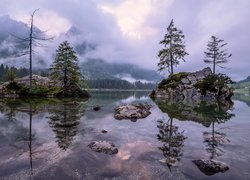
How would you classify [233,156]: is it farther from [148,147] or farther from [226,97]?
[226,97]

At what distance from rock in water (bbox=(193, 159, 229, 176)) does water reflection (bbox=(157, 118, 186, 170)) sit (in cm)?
104

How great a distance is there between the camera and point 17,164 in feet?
29.7

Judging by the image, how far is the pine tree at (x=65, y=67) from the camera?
5653 cm

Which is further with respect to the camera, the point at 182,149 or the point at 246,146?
the point at 246,146

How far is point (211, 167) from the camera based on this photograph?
8.86m

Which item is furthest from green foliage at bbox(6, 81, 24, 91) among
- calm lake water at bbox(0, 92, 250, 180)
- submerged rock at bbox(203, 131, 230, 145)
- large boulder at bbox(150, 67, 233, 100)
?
submerged rock at bbox(203, 131, 230, 145)

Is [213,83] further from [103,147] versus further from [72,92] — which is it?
[103,147]

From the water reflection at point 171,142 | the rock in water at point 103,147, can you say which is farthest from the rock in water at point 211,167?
the rock in water at point 103,147

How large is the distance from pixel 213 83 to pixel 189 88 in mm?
6285

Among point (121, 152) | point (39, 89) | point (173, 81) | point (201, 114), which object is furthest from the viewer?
point (173, 81)

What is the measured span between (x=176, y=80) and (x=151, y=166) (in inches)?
2116

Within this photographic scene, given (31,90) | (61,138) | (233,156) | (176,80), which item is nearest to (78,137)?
(61,138)

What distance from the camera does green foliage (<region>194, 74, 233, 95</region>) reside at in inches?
2216

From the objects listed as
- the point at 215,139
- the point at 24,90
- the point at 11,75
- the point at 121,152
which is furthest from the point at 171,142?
the point at 11,75
